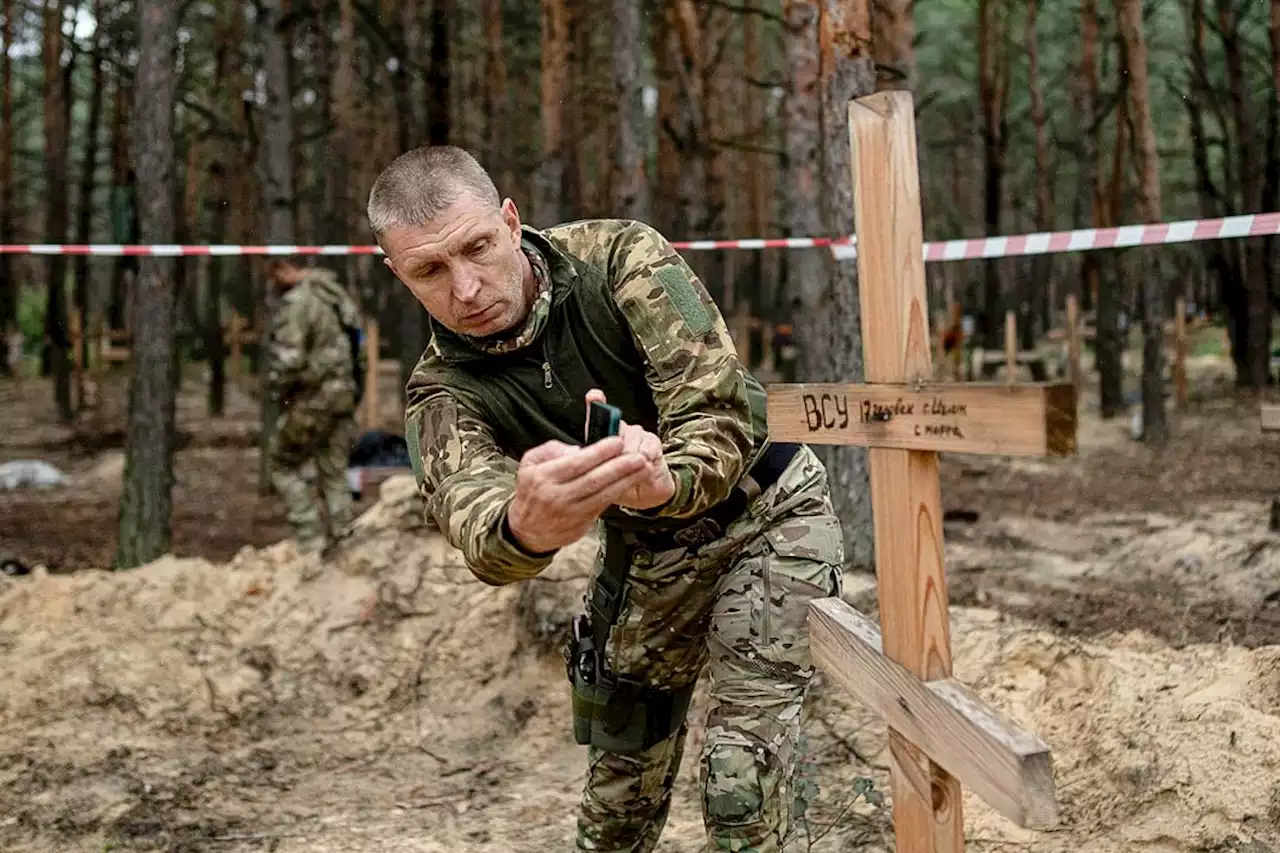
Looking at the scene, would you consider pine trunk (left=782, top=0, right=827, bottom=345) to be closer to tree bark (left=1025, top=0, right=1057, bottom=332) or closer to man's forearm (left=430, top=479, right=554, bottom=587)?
man's forearm (left=430, top=479, right=554, bottom=587)

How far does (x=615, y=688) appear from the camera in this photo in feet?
10.1

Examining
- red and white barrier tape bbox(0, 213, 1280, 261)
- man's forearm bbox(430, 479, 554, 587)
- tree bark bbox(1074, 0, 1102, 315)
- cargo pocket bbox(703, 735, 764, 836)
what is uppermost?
tree bark bbox(1074, 0, 1102, 315)

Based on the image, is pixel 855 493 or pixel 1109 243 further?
pixel 855 493

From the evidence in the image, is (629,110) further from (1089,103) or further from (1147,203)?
(1089,103)

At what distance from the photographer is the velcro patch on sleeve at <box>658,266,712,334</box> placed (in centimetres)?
258

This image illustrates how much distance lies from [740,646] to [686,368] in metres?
0.72

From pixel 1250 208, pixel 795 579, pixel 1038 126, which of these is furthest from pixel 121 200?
pixel 795 579

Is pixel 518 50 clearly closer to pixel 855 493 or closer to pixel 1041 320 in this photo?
pixel 1041 320

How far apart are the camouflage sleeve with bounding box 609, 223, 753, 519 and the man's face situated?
0.26 meters

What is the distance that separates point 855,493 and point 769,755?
3934 millimetres

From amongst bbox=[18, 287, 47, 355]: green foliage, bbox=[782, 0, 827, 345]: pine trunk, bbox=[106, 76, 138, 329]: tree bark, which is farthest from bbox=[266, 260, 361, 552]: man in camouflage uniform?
bbox=[18, 287, 47, 355]: green foliage

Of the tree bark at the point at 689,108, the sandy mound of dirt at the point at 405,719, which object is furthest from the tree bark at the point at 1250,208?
the sandy mound of dirt at the point at 405,719

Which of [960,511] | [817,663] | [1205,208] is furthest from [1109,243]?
[1205,208]

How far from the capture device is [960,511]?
938cm
